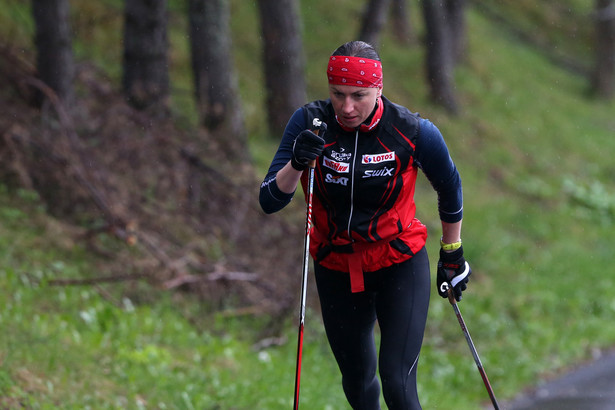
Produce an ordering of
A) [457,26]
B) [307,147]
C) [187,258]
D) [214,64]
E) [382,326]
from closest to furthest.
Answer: [307,147] < [382,326] < [187,258] < [214,64] < [457,26]

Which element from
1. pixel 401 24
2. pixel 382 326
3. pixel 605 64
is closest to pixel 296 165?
pixel 382 326

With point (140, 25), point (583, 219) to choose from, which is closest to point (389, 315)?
point (140, 25)

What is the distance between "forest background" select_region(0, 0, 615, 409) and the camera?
7398mm

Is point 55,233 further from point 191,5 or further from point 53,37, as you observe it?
point 191,5

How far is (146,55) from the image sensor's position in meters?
11.8

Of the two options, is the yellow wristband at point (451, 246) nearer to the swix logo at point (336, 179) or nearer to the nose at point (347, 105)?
the swix logo at point (336, 179)

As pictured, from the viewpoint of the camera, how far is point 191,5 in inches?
492

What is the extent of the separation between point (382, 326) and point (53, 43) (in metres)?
7.65

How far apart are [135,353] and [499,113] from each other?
15.9m

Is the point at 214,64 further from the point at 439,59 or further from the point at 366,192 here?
the point at 439,59

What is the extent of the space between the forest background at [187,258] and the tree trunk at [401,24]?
5.88 metres

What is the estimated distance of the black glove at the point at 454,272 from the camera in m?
5.13

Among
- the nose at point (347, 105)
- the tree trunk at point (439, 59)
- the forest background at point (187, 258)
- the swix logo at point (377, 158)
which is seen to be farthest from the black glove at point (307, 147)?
the tree trunk at point (439, 59)

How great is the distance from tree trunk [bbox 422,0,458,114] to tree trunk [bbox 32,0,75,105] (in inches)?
415
